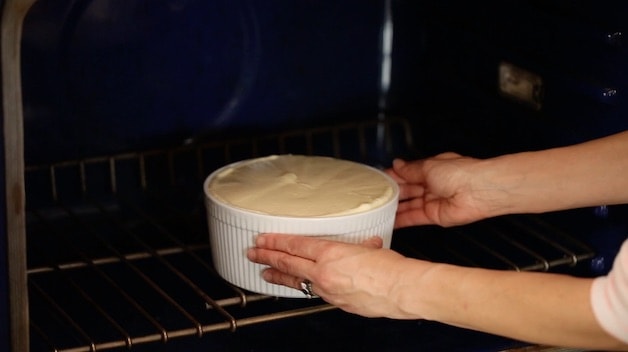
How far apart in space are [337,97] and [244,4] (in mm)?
181

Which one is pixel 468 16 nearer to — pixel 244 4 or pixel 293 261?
pixel 244 4

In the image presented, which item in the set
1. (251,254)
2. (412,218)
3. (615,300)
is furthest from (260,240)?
(615,300)

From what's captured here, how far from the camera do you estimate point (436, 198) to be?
43.9 inches

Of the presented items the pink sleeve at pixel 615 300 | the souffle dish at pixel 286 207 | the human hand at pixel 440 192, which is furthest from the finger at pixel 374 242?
the pink sleeve at pixel 615 300

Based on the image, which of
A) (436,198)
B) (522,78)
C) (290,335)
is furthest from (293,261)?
(522,78)

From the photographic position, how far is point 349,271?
881mm

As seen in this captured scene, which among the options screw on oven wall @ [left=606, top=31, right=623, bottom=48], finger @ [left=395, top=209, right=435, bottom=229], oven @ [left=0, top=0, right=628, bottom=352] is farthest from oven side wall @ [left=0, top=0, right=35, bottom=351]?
screw on oven wall @ [left=606, top=31, right=623, bottom=48]

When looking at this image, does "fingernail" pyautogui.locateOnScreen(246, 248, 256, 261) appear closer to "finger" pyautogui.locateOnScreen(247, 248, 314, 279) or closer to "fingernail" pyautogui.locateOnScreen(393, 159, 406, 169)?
"finger" pyautogui.locateOnScreen(247, 248, 314, 279)

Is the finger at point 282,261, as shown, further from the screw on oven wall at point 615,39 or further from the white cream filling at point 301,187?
the screw on oven wall at point 615,39

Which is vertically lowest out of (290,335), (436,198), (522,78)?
(290,335)

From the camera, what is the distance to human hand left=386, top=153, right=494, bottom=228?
1.07 m

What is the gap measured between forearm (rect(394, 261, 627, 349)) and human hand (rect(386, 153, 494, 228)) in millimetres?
219

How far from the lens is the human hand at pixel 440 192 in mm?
1070

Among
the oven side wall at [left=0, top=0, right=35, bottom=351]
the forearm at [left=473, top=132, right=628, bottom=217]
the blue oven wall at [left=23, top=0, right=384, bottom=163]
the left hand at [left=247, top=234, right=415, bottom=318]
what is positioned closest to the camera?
the oven side wall at [left=0, top=0, right=35, bottom=351]
